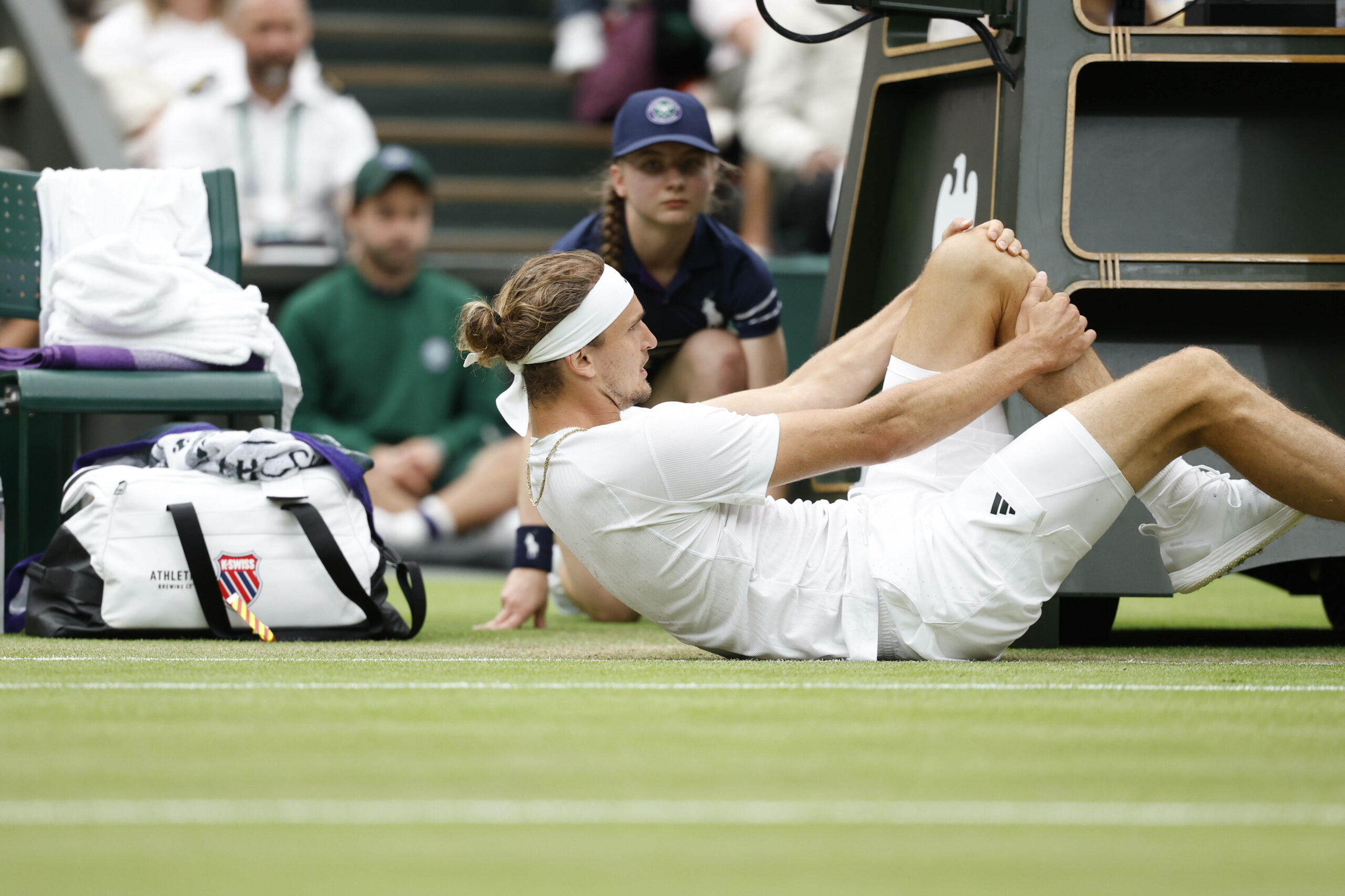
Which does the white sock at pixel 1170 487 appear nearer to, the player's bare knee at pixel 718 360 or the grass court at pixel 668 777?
the grass court at pixel 668 777

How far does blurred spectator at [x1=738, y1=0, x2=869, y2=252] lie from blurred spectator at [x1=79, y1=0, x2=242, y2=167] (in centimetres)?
269


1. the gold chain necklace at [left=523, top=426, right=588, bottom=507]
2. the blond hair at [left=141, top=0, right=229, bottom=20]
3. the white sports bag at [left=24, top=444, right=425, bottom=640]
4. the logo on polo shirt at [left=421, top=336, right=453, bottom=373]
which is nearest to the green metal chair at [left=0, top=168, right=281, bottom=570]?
the white sports bag at [left=24, top=444, right=425, bottom=640]

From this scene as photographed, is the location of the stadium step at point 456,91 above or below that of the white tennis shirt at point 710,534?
above

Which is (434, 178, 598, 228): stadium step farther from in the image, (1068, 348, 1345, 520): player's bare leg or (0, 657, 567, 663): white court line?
(1068, 348, 1345, 520): player's bare leg

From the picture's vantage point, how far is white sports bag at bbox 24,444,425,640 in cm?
409

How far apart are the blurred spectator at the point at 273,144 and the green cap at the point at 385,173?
2.96 ft

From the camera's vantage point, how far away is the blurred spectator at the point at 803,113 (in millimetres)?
9133

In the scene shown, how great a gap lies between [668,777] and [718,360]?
297cm

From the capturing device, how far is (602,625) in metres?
5.23

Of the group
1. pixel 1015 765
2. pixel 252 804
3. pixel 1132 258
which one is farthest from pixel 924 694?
pixel 1132 258

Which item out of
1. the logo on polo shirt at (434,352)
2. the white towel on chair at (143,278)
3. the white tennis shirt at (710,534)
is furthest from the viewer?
the logo on polo shirt at (434,352)

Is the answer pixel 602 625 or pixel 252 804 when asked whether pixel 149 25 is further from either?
pixel 252 804

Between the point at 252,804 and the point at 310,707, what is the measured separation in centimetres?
74

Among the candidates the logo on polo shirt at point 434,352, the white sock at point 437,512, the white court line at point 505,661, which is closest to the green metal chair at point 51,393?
the white court line at point 505,661
